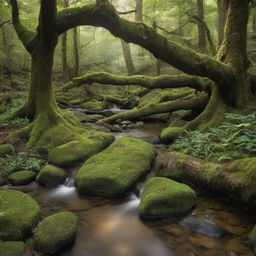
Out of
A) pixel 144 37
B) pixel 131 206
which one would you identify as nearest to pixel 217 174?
pixel 131 206

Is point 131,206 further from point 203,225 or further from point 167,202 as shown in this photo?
point 203,225

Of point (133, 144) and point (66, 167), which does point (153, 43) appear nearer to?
point (133, 144)

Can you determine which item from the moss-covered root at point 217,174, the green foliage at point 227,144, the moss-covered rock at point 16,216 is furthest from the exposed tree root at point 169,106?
the moss-covered rock at point 16,216

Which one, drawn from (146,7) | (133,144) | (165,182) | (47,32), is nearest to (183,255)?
(165,182)

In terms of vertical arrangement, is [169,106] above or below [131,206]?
above

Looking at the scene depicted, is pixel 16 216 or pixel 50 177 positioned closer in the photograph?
pixel 16 216

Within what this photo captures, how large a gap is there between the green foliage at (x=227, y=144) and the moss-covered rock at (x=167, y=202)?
1.00m

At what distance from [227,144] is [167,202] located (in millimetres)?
1923

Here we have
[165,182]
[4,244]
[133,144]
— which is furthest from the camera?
[133,144]

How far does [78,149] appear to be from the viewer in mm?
7215

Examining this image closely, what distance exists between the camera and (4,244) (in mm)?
3543

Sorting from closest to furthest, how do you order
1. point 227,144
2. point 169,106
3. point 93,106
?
point 227,144, point 169,106, point 93,106

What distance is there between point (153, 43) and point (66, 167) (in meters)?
4.20

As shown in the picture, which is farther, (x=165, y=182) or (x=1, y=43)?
(x=1, y=43)
